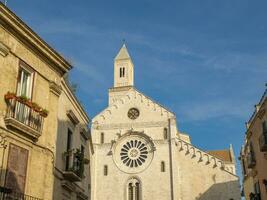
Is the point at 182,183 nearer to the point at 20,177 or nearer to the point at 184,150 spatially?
the point at 184,150

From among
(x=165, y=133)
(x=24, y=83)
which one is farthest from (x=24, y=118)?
(x=165, y=133)

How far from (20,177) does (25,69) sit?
372 centimetres

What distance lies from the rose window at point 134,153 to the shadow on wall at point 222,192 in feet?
24.8

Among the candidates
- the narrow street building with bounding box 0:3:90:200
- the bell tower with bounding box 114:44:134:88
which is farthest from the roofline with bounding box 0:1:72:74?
the bell tower with bounding box 114:44:134:88

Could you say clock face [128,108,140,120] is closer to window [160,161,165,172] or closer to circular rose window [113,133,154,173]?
circular rose window [113,133,154,173]

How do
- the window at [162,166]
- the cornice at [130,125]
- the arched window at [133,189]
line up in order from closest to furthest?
the arched window at [133,189]
the window at [162,166]
the cornice at [130,125]

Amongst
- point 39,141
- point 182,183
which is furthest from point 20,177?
point 182,183

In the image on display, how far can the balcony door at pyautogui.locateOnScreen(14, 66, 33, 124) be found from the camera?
1221 cm

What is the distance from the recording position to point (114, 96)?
56.4m

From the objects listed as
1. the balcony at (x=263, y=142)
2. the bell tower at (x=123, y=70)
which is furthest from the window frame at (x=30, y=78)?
the bell tower at (x=123, y=70)

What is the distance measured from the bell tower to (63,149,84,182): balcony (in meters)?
41.0

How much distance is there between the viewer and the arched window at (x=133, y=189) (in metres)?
41.1

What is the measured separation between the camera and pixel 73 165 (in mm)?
15609

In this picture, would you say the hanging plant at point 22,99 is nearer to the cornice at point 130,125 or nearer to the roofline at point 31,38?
the roofline at point 31,38
